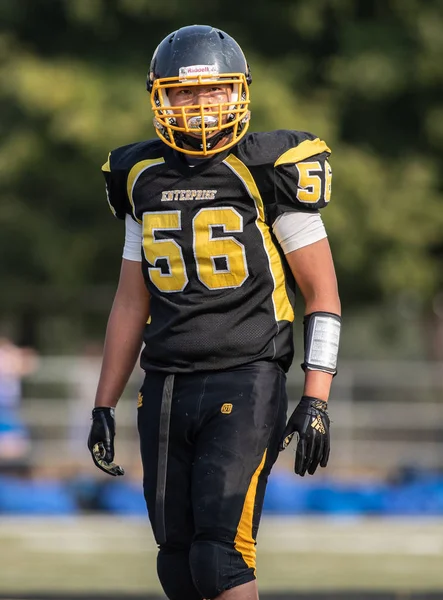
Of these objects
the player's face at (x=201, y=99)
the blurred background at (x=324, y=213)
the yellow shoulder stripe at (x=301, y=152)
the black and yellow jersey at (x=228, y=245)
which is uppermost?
the blurred background at (x=324, y=213)

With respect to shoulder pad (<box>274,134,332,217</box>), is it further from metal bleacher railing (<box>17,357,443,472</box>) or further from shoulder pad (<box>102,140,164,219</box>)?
metal bleacher railing (<box>17,357,443,472</box>)

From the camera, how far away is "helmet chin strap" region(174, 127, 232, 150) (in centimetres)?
374

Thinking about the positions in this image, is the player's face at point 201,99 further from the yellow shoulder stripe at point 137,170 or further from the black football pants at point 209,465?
the black football pants at point 209,465

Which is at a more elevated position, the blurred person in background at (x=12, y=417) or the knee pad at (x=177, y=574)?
the blurred person in background at (x=12, y=417)

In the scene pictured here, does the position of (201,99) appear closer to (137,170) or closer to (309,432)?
(137,170)

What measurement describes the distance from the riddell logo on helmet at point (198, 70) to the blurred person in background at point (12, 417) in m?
7.46

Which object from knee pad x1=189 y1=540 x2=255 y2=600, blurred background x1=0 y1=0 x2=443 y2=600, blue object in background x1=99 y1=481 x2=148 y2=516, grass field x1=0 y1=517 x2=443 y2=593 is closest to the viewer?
knee pad x1=189 y1=540 x2=255 y2=600

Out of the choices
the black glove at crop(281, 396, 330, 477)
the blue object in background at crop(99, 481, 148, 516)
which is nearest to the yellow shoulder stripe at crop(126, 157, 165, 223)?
the black glove at crop(281, 396, 330, 477)

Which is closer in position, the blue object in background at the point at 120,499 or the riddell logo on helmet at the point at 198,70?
the riddell logo on helmet at the point at 198,70

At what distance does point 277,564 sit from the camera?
7.12 meters

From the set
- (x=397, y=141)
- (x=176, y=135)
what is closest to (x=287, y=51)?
(x=397, y=141)

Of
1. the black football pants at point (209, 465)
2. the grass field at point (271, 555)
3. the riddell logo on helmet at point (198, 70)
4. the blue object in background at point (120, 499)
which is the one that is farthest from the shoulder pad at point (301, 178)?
the blue object in background at point (120, 499)

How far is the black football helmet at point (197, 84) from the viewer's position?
3697mm

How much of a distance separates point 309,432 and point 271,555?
13.4 feet
